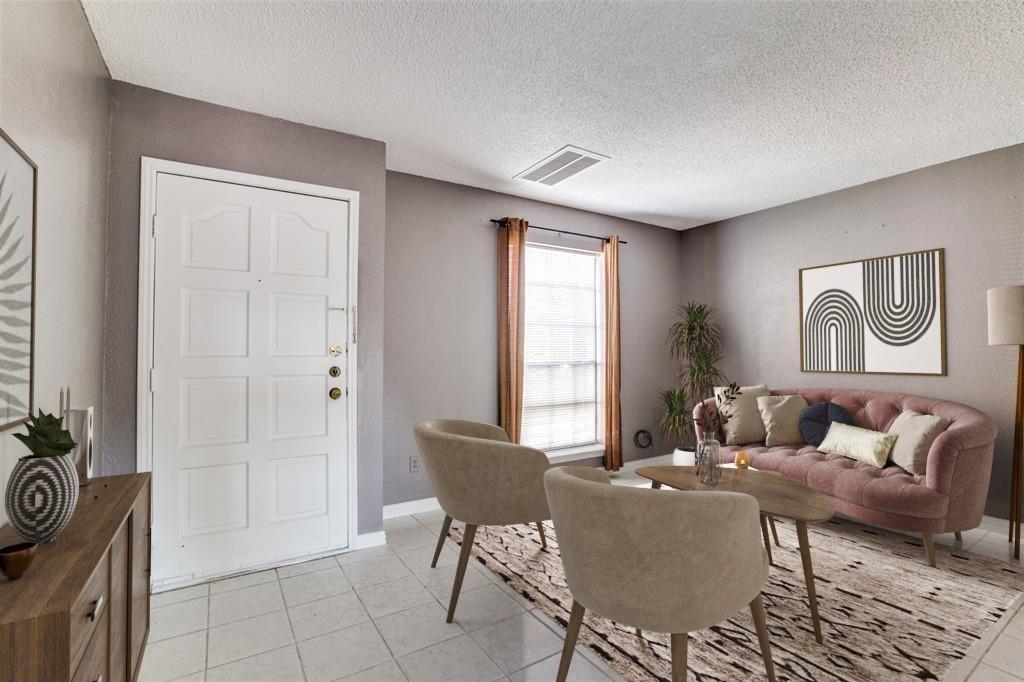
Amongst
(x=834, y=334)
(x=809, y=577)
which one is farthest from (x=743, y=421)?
(x=809, y=577)

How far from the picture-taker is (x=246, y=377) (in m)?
2.80

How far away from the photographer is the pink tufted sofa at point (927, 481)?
111 inches

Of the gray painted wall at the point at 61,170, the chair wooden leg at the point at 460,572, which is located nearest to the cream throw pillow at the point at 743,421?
the chair wooden leg at the point at 460,572

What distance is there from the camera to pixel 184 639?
6.97 feet

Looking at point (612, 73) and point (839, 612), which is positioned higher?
point (612, 73)

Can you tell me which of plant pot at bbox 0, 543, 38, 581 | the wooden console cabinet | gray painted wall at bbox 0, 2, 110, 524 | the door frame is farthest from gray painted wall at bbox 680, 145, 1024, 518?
gray painted wall at bbox 0, 2, 110, 524

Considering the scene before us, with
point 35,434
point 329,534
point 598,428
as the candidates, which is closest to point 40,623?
point 35,434

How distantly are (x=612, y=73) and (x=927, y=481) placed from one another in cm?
299

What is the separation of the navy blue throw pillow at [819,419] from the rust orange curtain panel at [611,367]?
162 cm

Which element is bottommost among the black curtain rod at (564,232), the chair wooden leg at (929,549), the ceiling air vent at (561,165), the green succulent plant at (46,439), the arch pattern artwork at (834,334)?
the chair wooden leg at (929,549)

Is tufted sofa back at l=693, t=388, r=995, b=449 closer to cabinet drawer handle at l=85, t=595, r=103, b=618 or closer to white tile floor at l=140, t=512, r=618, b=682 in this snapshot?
white tile floor at l=140, t=512, r=618, b=682

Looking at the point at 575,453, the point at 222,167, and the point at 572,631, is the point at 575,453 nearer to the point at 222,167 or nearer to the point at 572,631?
the point at 572,631

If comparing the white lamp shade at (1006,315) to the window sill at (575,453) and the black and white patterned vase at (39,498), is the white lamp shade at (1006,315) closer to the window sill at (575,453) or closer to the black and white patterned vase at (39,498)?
the window sill at (575,453)

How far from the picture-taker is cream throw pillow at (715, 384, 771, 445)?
4133 millimetres
